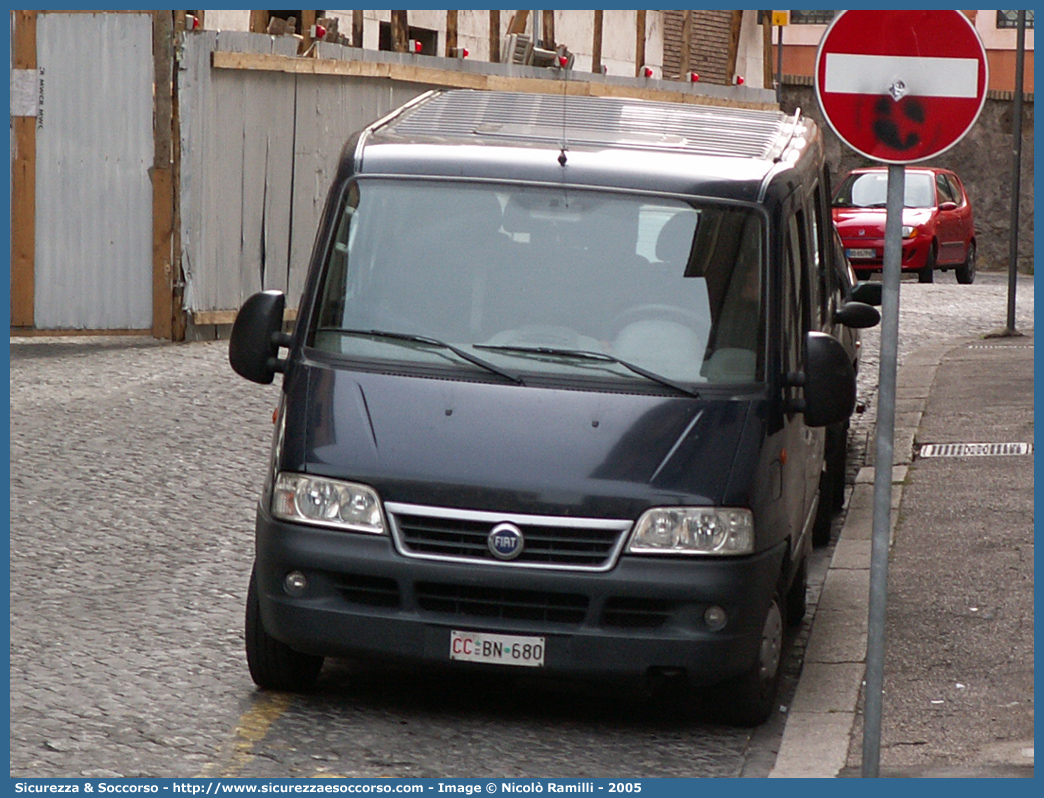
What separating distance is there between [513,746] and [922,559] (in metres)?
3.50

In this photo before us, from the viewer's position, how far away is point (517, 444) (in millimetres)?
6039

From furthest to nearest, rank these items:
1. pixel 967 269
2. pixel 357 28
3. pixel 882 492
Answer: pixel 967 269 → pixel 357 28 → pixel 882 492

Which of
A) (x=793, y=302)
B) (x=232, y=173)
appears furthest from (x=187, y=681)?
(x=232, y=173)

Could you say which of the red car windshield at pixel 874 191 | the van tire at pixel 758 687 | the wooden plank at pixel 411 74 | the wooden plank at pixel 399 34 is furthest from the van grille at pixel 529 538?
the red car windshield at pixel 874 191

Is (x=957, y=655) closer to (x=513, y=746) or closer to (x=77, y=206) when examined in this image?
(x=513, y=746)

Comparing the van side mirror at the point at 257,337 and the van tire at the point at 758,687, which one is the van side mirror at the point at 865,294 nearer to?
the van tire at the point at 758,687

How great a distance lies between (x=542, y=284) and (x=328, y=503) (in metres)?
1.12

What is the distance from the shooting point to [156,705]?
6.34 meters

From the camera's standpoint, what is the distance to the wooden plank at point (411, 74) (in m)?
15.9

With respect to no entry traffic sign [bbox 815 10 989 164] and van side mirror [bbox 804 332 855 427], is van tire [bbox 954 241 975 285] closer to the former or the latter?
van side mirror [bbox 804 332 855 427]

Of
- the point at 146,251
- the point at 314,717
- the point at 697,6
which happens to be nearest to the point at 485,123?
the point at 314,717

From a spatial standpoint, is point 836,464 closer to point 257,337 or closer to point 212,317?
point 257,337

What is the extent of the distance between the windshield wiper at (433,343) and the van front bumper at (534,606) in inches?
27.5

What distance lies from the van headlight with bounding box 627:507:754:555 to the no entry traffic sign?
1.27 metres
